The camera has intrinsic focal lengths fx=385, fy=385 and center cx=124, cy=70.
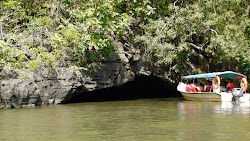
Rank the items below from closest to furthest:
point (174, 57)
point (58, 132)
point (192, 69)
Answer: point (58, 132) → point (174, 57) → point (192, 69)

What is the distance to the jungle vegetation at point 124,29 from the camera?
17.5 meters

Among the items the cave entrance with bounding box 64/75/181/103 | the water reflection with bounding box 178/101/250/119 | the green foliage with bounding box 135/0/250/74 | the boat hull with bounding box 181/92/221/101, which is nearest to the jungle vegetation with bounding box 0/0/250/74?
the green foliage with bounding box 135/0/250/74

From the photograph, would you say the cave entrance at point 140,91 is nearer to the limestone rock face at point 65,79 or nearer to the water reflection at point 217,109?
the limestone rock face at point 65,79

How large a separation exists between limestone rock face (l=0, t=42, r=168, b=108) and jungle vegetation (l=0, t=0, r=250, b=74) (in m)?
0.56

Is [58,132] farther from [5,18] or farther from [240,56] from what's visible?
[240,56]

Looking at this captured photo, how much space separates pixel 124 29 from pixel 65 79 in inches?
176

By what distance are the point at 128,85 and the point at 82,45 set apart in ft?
29.9

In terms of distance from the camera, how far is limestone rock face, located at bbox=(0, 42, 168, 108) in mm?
17016

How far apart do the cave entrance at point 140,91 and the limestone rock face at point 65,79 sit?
2.79 metres

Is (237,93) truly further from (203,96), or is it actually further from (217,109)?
(217,109)

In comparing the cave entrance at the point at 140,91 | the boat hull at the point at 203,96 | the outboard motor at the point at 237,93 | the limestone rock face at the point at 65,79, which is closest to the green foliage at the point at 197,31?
the limestone rock face at the point at 65,79

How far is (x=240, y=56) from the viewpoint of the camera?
70.2 ft

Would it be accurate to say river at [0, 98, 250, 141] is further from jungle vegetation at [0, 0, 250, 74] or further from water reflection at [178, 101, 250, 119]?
jungle vegetation at [0, 0, 250, 74]

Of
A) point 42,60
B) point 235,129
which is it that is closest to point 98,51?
point 42,60
